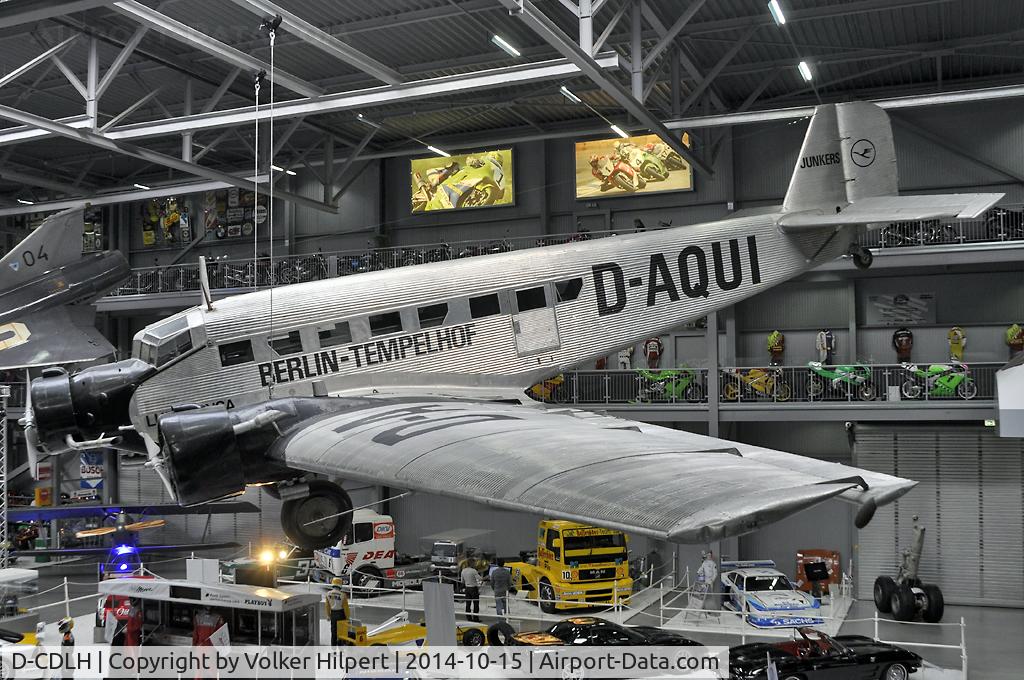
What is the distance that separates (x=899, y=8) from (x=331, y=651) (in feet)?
63.6

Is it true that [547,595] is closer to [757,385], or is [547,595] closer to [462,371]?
[757,385]

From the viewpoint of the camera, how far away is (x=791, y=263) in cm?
1533

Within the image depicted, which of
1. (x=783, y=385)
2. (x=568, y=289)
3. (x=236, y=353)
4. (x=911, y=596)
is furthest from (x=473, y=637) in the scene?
(x=783, y=385)

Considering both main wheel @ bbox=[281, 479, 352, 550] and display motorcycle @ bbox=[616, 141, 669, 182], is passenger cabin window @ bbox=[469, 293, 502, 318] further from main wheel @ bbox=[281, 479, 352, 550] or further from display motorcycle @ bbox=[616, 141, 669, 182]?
display motorcycle @ bbox=[616, 141, 669, 182]

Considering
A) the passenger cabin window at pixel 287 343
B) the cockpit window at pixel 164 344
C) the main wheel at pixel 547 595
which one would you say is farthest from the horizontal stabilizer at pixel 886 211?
the main wheel at pixel 547 595

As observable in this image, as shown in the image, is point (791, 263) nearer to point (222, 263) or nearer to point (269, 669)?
point (269, 669)

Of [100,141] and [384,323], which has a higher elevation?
[100,141]

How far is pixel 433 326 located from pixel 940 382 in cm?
1647

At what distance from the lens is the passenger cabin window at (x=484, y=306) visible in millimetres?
13031

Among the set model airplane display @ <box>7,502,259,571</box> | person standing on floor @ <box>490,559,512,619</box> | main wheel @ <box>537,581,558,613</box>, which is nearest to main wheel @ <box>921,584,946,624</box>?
main wheel @ <box>537,581,558,613</box>

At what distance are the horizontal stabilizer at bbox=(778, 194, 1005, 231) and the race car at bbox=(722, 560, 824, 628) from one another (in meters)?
8.84

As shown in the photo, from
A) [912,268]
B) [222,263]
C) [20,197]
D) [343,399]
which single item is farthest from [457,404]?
[20,197]

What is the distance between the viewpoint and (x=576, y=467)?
702cm

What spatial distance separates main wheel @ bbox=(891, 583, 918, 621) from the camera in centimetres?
2208
